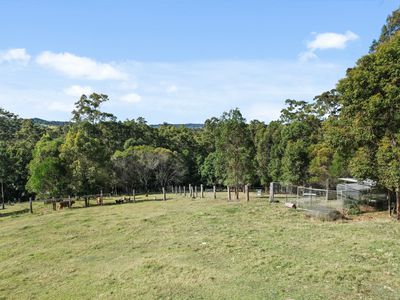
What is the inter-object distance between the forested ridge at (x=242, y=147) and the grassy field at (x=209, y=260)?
15.9 ft

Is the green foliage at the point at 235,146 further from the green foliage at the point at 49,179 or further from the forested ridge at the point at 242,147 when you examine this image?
the green foliage at the point at 49,179

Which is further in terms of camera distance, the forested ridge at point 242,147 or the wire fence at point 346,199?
the wire fence at point 346,199

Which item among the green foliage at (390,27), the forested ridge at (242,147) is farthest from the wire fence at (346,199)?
the green foliage at (390,27)

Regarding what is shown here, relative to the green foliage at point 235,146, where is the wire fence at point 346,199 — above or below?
below

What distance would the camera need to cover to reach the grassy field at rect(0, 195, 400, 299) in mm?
8984

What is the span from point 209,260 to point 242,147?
897 inches

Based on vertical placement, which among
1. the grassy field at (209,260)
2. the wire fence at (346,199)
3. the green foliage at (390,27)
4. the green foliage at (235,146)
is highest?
the green foliage at (390,27)

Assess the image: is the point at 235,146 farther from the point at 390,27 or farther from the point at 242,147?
the point at 390,27

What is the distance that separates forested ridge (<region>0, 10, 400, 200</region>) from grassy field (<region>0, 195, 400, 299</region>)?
486 centimetres

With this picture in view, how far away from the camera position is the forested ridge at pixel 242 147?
18.4 m

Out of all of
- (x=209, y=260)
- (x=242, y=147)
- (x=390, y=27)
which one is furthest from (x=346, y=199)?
(x=390, y=27)

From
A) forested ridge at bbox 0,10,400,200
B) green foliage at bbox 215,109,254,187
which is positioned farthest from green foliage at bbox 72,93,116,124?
green foliage at bbox 215,109,254,187

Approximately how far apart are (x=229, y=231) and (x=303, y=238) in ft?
11.8

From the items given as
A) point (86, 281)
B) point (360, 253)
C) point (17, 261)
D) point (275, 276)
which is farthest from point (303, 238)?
point (17, 261)
